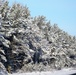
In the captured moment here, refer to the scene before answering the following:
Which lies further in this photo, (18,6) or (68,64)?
(68,64)

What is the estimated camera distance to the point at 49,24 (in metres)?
43.8

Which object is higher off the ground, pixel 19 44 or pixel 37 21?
pixel 37 21

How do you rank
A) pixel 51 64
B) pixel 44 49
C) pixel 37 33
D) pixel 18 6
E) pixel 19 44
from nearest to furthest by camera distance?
1. pixel 19 44
2. pixel 18 6
3. pixel 37 33
4. pixel 44 49
5. pixel 51 64

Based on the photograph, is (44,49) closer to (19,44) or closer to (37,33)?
(37,33)

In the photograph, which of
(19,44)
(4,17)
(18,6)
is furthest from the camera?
(18,6)

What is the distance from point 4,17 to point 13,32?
5.66 feet

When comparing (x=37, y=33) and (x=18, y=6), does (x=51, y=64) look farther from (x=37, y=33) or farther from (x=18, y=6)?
(x=18, y=6)

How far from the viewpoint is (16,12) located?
29828 mm

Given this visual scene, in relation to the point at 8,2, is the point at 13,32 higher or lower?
lower

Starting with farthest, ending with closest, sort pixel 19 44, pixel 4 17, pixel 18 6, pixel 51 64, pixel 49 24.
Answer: pixel 49 24
pixel 51 64
pixel 18 6
pixel 19 44
pixel 4 17

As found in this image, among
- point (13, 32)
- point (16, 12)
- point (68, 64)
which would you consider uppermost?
point (16, 12)

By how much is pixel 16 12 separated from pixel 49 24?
1440 centimetres

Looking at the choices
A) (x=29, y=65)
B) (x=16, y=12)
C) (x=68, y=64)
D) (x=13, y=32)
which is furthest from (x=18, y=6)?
(x=68, y=64)

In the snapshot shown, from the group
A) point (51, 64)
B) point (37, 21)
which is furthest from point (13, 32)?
point (51, 64)
